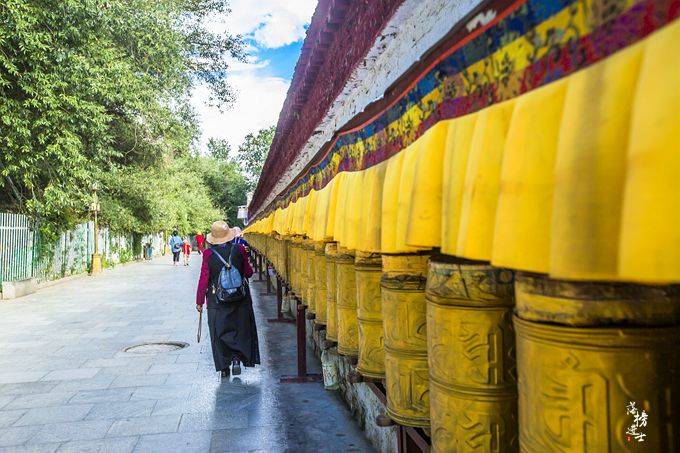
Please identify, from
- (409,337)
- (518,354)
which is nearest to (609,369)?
(518,354)

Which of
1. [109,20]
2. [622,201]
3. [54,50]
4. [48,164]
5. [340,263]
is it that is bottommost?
[340,263]

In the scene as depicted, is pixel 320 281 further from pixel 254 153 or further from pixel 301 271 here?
pixel 254 153

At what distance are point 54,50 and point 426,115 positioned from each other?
13213mm

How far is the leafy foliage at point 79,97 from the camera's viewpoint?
1220 centimetres

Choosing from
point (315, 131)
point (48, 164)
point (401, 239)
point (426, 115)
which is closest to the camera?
point (401, 239)

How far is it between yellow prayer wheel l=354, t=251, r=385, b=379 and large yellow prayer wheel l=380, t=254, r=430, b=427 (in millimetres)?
382

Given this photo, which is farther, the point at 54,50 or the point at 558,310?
the point at 54,50

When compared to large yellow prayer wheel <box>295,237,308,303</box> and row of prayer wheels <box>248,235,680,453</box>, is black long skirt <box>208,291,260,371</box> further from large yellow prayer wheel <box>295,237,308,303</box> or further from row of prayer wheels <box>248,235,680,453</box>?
row of prayer wheels <box>248,235,680,453</box>

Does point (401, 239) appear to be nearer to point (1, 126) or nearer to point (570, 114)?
point (570, 114)

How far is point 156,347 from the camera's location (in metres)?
7.61

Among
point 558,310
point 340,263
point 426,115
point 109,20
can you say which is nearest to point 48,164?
point 109,20

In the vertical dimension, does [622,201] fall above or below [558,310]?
above

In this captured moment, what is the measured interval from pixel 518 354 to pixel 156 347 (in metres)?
7.21

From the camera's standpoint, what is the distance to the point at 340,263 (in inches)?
116
